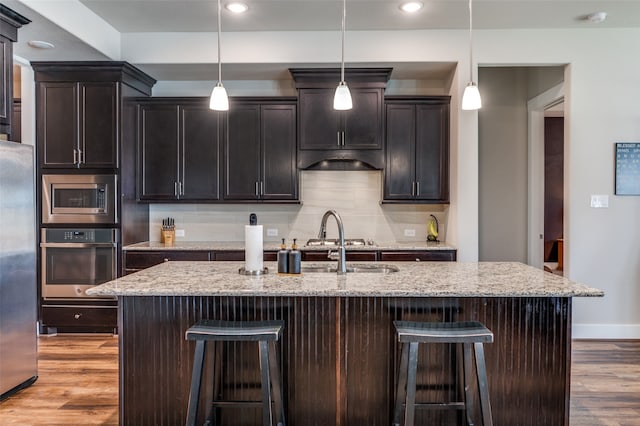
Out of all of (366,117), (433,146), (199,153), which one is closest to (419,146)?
(433,146)

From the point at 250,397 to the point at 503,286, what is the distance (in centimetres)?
137

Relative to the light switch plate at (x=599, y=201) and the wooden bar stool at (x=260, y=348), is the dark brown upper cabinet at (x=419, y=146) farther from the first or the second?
the wooden bar stool at (x=260, y=348)

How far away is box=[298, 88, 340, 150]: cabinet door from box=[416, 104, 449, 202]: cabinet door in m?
0.82

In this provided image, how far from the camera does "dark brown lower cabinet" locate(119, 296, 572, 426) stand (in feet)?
7.20

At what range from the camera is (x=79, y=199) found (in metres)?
4.08

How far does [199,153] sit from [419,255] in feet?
7.82

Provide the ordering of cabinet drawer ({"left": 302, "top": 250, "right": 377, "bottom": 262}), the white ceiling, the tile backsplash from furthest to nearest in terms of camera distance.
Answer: the tile backsplash, cabinet drawer ({"left": 302, "top": 250, "right": 377, "bottom": 262}), the white ceiling

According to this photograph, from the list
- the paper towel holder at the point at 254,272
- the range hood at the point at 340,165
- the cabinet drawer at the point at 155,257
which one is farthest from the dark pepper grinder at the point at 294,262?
the range hood at the point at 340,165

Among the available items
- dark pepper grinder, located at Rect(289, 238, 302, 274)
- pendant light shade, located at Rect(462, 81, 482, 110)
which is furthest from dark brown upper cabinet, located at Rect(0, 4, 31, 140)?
pendant light shade, located at Rect(462, 81, 482, 110)

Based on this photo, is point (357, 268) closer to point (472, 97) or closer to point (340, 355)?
point (340, 355)

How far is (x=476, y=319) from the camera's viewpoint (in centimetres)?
221

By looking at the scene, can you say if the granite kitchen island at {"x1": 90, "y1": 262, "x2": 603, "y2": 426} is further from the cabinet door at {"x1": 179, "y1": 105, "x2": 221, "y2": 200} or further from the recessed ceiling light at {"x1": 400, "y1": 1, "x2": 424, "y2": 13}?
the recessed ceiling light at {"x1": 400, "y1": 1, "x2": 424, "y2": 13}

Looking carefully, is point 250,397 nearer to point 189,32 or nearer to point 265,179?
point 265,179

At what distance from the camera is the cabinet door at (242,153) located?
4.38 m
